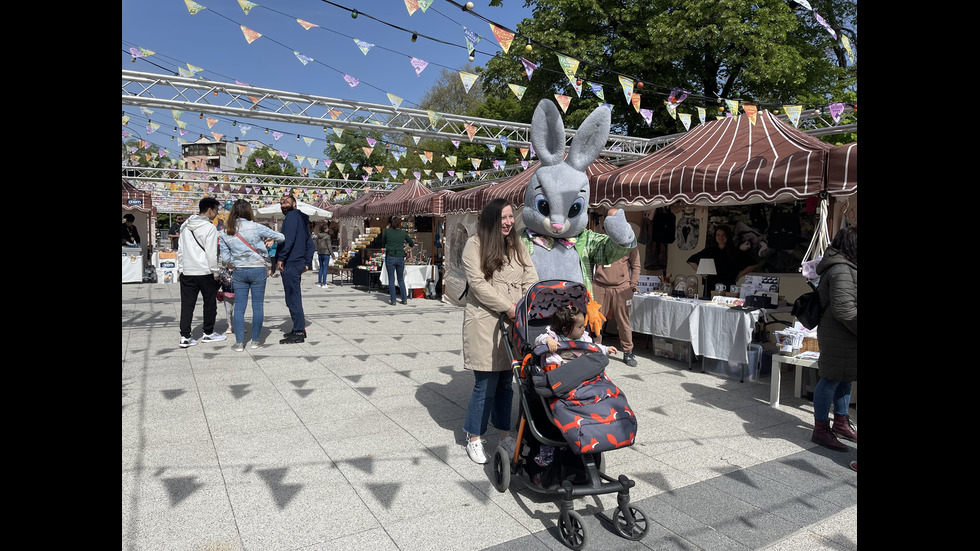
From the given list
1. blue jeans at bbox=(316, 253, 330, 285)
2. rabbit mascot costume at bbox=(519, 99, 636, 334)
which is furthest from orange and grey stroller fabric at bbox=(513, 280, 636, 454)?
blue jeans at bbox=(316, 253, 330, 285)

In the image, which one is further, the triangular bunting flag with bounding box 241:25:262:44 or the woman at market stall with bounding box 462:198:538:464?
the triangular bunting flag with bounding box 241:25:262:44

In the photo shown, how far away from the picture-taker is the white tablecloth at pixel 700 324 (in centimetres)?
600

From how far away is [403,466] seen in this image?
3.67m

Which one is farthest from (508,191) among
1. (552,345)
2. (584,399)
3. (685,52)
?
(685,52)

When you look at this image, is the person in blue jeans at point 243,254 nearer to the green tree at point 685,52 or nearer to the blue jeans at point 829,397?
the blue jeans at point 829,397

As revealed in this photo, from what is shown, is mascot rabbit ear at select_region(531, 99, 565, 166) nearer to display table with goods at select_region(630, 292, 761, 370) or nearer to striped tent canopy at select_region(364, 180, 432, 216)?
display table with goods at select_region(630, 292, 761, 370)

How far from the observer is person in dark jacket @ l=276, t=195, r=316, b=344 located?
7.33 meters

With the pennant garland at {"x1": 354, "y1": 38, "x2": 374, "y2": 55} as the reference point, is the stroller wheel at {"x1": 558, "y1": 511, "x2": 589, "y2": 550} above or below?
below

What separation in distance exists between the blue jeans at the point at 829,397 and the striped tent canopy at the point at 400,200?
447 inches

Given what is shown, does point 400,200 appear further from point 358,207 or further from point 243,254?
point 243,254

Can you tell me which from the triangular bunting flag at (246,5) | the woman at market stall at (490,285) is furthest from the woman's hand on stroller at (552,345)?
the triangular bunting flag at (246,5)

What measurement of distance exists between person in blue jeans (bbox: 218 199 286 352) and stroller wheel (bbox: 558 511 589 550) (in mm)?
5194
